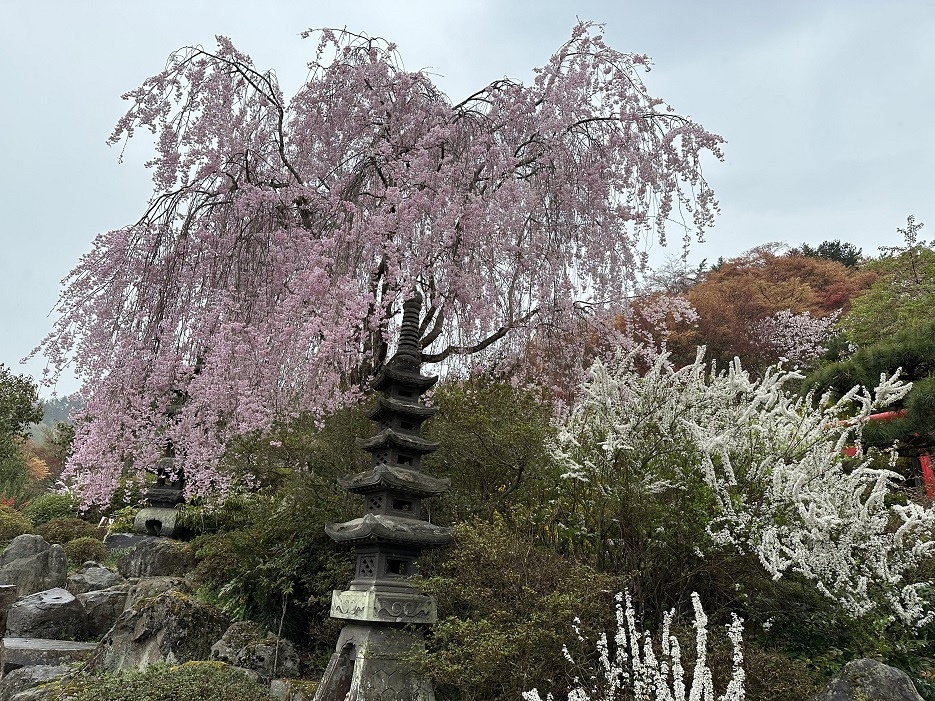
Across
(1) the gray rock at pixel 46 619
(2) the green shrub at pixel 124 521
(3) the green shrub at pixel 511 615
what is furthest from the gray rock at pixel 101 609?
(3) the green shrub at pixel 511 615

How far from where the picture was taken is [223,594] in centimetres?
880

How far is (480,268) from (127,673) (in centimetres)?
563

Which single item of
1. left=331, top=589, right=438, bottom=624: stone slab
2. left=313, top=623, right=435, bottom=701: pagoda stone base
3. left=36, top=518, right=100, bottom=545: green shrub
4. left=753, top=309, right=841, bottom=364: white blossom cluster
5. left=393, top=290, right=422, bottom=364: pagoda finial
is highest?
left=753, top=309, right=841, bottom=364: white blossom cluster

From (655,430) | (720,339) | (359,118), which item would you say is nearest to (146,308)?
(359,118)

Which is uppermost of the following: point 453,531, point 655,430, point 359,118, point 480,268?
point 359,118

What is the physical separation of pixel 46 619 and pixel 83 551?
557 centimetres

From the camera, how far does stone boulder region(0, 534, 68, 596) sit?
10531 millimetres

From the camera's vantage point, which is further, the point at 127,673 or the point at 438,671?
the point at 127,673

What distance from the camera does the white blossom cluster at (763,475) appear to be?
17.5ft

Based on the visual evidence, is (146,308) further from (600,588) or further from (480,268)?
(600,588)

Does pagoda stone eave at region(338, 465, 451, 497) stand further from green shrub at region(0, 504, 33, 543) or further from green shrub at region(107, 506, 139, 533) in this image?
green shrub at region(0, 504, 33, 543)

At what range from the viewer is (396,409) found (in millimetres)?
6461

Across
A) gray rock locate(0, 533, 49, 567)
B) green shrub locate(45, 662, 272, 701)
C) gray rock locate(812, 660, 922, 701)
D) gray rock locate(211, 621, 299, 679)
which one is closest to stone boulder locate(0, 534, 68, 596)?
gray rock locate(0, 533, 49, 567)

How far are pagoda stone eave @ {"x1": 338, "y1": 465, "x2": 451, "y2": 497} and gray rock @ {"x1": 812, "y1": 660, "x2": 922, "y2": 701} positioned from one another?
3449 millimetres
